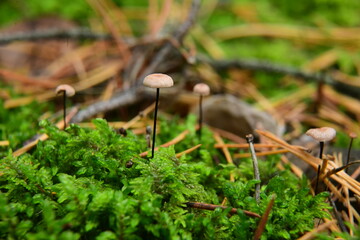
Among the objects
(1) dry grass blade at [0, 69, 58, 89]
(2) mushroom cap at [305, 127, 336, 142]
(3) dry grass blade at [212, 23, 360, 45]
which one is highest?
(3) dry grass blade at [212, 23, 360, 45]

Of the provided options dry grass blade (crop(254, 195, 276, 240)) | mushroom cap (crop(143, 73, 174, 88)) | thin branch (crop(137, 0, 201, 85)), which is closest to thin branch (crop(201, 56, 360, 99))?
thin branch (crop(137, 0, 201, 85))

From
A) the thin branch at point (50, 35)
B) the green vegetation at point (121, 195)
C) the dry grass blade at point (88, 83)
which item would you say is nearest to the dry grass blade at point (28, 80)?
the dry grass blade at point (88, 83)

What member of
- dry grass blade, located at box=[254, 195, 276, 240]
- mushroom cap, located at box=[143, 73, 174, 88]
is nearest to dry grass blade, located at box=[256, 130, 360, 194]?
dry grass blade, located at box=[254, 195, 276, 240]

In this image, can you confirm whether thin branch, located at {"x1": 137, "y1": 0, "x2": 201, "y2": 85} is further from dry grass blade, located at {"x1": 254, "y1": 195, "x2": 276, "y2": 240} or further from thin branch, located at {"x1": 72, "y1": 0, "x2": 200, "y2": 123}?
dry grass blade, located at {"x1": 254, "y1": 195, "x2": 276, "y2": 240}

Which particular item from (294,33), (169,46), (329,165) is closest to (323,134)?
(329,165)

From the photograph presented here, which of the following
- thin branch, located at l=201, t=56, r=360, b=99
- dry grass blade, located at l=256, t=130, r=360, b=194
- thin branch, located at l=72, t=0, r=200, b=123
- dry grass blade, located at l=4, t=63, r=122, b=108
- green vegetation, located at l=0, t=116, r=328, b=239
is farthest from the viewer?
thin branch, located at l=201, t=56, r=360, b=99

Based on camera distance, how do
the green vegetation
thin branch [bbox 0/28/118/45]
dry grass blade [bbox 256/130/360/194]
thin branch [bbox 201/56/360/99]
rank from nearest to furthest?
the green vegetation
dry grass blade [bbox 256/130/360/194]
thin branch [bbox 0/28/118/45]
thin branch [bbox 201/56/360/99]

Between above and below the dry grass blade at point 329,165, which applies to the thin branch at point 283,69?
above

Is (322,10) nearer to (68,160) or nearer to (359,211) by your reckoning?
(359,211)

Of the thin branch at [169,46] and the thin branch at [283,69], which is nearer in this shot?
the thin branch at [169,46]

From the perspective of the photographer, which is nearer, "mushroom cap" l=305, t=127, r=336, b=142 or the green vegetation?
the green vegetation

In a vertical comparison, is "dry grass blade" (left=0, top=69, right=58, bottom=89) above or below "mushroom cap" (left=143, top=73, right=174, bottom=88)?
below

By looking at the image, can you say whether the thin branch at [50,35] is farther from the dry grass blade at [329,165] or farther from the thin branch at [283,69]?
the dry grass blade at [329,165]
